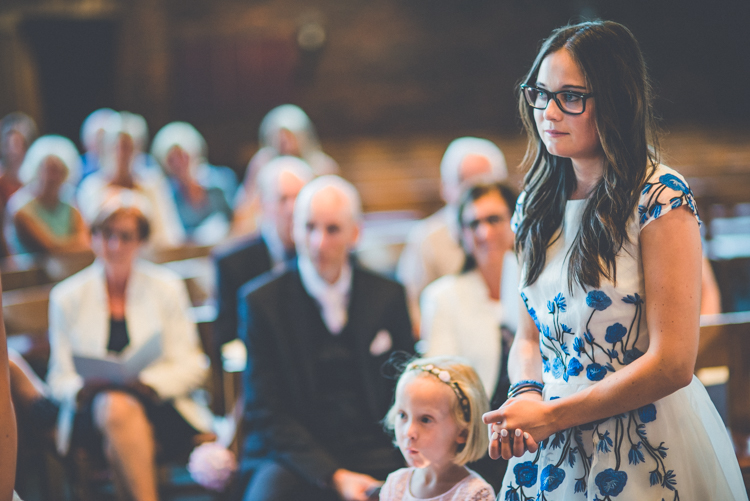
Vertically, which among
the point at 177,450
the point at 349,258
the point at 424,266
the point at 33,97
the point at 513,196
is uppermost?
the point at 33,97

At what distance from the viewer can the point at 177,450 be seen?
269 centimetres

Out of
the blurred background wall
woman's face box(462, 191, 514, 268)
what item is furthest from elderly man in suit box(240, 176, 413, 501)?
the blurred background wall

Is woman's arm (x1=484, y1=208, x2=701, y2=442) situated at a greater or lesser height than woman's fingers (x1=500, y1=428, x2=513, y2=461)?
greater

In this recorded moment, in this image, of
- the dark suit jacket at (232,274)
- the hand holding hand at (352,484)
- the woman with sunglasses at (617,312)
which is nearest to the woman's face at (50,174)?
the dark suit jacket at (232,274)

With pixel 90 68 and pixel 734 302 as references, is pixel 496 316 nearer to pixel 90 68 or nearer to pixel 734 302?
pixel 734 302

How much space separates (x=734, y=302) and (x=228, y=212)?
393 centimetres

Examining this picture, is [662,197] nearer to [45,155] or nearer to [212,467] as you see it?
[212,467]

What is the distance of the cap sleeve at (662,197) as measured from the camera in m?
1.15

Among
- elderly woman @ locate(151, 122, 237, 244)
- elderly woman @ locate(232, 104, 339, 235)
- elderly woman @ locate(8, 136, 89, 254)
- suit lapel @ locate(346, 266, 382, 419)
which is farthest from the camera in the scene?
elderly woman @ locate(151, 122, 237, 244)

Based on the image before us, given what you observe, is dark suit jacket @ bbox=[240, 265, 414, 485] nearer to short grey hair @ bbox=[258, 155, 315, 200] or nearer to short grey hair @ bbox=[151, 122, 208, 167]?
short grey hair @ bbox=[258, 155, 315, 200]

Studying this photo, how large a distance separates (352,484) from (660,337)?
1.11 m

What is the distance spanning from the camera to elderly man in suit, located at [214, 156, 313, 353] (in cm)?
309

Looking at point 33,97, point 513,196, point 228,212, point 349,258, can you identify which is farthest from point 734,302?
point 33,97

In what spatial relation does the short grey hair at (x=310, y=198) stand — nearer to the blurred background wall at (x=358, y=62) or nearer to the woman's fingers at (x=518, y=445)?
the woman's fingers at (x=518, y=445)
